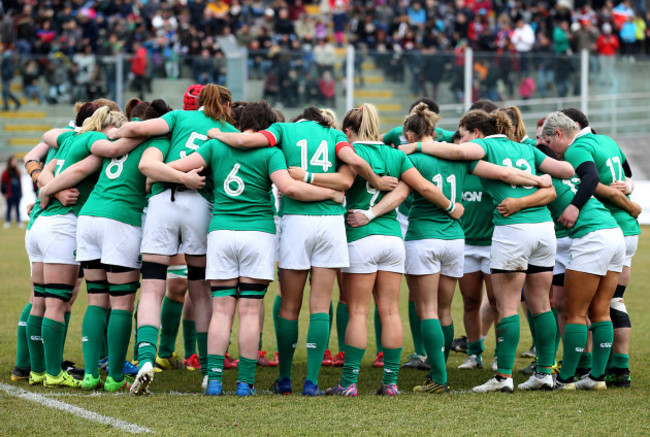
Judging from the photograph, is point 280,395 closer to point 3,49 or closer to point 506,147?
point 506,147

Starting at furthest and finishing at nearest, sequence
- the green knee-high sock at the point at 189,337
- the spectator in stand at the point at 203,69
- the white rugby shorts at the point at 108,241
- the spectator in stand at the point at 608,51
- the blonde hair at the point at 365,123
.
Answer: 1. the spectator in stand at the point at 608,51
2. the spectator in stand at the point at 203,69
3. the green knee-high sock at the point at 189,337
4. the blonde hair at the point at 365,123
5. the white rugby shorts at the point at 108,241

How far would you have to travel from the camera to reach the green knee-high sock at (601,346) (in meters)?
7.12

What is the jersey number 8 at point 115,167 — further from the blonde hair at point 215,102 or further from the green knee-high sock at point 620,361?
the green knee-high sock at point 620,361

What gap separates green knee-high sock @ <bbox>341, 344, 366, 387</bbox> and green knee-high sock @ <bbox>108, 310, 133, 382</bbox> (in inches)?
65.2

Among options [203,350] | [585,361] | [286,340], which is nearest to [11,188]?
[203,350]

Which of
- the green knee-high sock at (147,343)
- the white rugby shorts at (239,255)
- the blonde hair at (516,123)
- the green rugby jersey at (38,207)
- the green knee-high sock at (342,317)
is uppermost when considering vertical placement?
the blonde hair at (516,123)

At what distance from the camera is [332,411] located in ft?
20.2

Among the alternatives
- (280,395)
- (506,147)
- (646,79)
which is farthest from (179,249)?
(646,79)

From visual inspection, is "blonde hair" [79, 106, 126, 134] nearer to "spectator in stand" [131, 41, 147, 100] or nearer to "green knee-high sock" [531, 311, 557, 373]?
"green knee-high sock" [531, 311, 557, 373]

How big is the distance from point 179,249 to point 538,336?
2890 millimetres

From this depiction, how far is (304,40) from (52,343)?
19660mm

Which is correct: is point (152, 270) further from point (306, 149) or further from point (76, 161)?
point (306, 149)

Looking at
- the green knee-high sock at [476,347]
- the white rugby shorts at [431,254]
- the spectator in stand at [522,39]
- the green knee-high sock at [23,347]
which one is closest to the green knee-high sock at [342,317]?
the green knee-high sock at [476,347]

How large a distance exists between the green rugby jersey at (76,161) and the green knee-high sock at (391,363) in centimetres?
267
